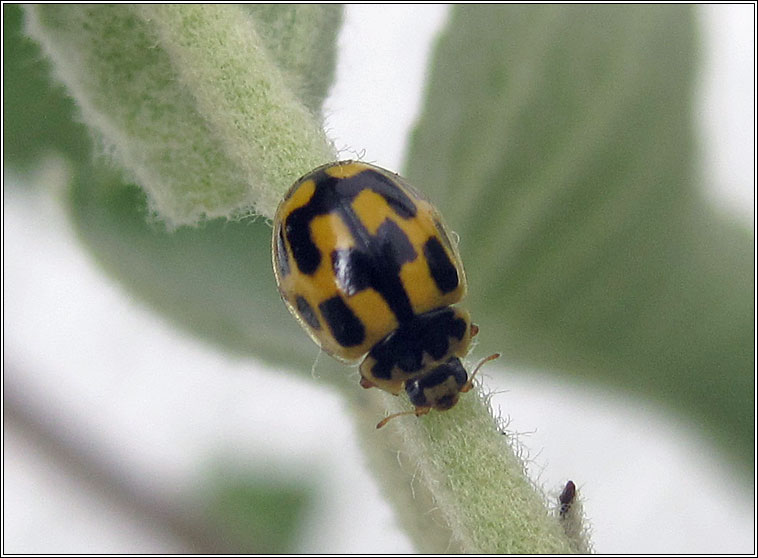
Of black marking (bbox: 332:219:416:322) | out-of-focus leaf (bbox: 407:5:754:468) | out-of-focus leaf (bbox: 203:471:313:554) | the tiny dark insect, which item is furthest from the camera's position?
out-of-focus leaf (bbox: 203:471:313:554)

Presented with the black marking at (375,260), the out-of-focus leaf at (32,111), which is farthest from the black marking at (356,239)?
the out-of-focus leaf at (32,111)

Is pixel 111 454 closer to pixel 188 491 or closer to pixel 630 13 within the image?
pixel 188 491

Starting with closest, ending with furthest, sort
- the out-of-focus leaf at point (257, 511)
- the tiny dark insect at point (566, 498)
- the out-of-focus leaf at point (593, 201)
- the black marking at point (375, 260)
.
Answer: the tiny dark insect at point (566, 498) < the black marking at point (375, 260) < the out-of-focus leaf at point (593, 201) < the out-of-focus leaf at point (257, 511)

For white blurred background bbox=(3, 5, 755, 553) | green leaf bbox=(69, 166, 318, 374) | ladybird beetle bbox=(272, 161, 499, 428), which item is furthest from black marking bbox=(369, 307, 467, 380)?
green leaf bbox=(69, 166, 318, 374)

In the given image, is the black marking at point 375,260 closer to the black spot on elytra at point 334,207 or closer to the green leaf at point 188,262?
the black spot on elytra at point 334,207

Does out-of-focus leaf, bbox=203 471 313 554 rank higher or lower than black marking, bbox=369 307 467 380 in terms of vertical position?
lower

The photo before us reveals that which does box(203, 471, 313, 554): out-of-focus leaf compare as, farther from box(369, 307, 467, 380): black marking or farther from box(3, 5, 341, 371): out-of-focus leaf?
box(369, 307, 467, 380): black marking
